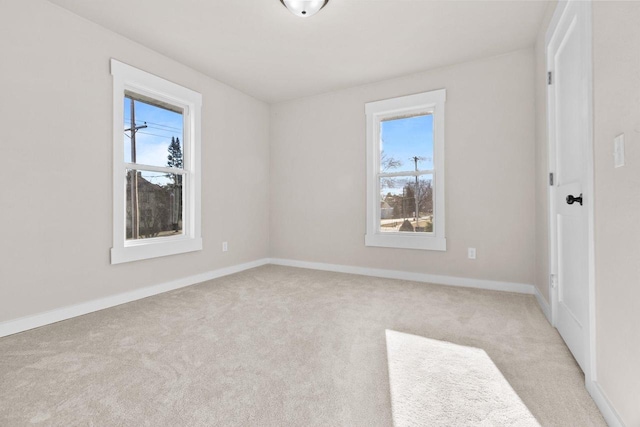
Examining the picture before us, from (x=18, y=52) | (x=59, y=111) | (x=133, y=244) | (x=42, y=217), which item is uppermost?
(x=18, y=52)

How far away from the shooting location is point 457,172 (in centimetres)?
349

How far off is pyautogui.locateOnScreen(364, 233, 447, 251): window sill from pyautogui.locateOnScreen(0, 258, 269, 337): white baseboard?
207cm

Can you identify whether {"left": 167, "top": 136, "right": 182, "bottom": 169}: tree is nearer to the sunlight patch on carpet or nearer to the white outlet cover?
the sunlight patch on carpet

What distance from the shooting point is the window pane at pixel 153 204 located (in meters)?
3.10

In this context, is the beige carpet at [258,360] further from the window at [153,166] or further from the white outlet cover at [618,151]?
the white outlet cover at [618,151]

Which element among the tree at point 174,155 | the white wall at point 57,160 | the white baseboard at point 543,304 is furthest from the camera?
the tree at point 174,155

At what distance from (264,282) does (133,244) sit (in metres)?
1.48

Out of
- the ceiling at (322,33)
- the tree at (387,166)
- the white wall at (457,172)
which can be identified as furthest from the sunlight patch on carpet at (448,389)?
the ceiling at (322,33)

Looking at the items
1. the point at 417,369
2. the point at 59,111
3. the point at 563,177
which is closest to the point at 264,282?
the point at 417,369

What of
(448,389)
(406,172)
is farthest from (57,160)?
(406,172)

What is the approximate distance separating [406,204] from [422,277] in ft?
3.11

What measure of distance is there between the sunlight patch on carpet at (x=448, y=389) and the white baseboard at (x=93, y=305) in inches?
99.9

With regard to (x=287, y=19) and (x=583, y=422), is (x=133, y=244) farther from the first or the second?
(x=583, y=422)

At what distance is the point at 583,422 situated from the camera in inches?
49.3
